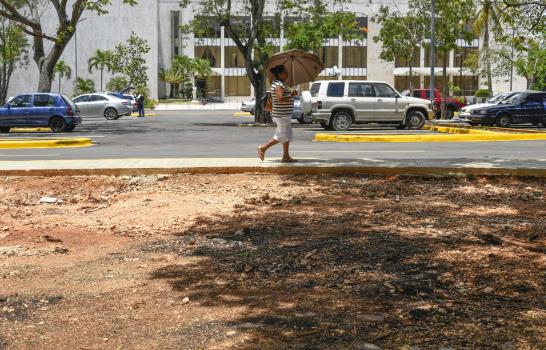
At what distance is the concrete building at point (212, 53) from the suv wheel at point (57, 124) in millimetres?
47563

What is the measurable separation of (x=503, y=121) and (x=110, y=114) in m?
20.5

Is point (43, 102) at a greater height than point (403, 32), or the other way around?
point (403, 32)

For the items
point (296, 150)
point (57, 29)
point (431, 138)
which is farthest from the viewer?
point (57, 29)

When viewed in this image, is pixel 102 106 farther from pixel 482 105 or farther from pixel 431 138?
pixel 431 138

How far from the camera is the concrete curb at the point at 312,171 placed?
10.6 m

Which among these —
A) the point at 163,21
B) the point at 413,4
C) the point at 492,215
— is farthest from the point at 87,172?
the point at 163,21

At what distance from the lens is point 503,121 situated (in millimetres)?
27719

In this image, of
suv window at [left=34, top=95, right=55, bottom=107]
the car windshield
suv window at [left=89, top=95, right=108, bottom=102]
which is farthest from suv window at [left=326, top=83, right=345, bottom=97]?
suv window at [left=89, top=95, right=108, bottom=102]

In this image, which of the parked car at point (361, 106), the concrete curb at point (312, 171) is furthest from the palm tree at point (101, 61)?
the concrete curb at point (312, 171)

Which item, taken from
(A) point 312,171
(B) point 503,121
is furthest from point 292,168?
(B) point 503,121

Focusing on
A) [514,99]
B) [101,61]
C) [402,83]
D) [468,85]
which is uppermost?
[101,61]

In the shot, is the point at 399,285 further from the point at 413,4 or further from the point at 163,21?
the point at 163,21

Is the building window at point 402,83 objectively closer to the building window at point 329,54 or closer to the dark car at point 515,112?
the building window at point 329,54

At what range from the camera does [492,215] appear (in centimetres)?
830
